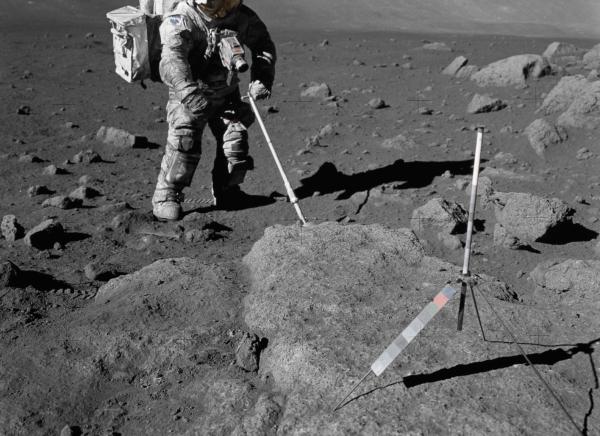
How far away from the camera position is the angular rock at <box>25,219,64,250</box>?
4.80 m

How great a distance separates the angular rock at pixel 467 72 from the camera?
918 cm

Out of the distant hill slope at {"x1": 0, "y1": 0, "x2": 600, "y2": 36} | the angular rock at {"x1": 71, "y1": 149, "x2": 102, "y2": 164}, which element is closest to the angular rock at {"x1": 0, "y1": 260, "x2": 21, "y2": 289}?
the angular rock at {"x1": 71, "y1": 149, "x2": 102, "y2": 164}

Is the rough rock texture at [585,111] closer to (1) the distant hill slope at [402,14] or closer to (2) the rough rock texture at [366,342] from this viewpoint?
(2) the rough rock texture at [366,342]

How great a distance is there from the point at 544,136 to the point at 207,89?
10.5 feet

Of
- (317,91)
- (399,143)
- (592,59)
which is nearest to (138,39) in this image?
(399,143)

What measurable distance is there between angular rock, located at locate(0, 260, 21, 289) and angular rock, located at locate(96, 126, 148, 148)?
136 inches

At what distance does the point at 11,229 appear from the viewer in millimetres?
4930

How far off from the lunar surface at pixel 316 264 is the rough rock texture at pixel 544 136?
0.8 inches

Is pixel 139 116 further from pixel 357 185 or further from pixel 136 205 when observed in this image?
pixel 357 185

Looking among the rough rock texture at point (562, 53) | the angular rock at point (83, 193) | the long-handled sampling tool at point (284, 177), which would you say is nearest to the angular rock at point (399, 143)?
the long-handled sampling tool at point (284, 177)

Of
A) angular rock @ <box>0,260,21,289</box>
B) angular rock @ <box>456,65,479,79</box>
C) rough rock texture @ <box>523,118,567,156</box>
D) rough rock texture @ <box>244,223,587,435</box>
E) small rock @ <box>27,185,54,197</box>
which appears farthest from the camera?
angular rock @ <box>456,65,479,79</box>

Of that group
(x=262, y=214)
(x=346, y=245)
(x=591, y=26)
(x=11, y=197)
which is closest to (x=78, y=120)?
(x=11, y=197)

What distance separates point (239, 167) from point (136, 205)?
1033mm

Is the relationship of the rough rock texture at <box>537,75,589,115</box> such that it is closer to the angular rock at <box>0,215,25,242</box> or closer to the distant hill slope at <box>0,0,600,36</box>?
the angular rock at <box>0,215,25,242</box>
